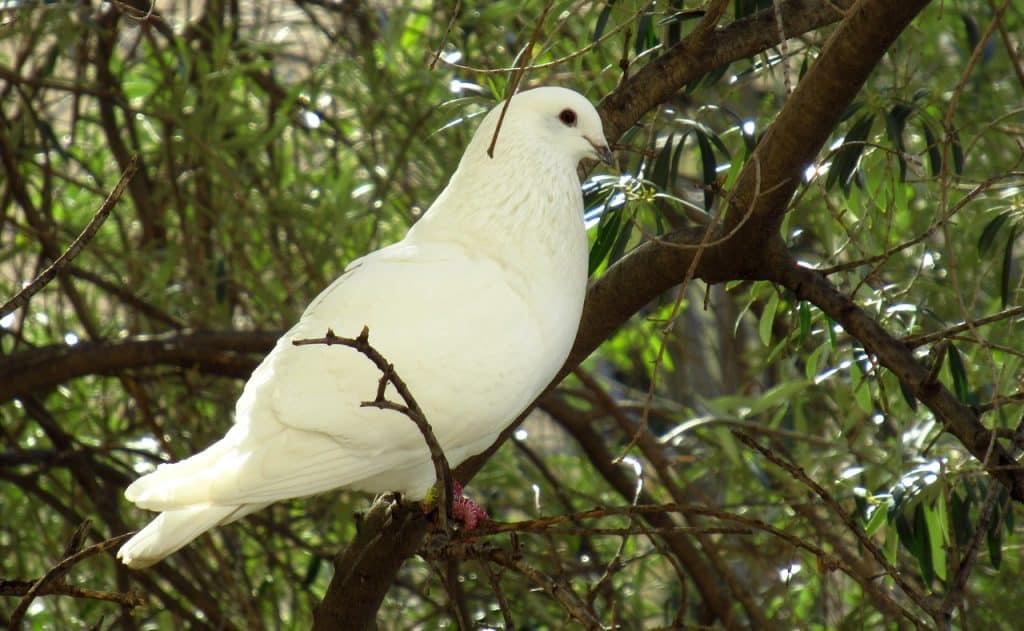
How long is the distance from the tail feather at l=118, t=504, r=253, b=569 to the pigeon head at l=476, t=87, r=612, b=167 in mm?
581

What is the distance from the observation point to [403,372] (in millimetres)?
1450

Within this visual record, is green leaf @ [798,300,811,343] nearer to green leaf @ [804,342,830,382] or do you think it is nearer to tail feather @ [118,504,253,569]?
green leaf @ [804,342,830,382]

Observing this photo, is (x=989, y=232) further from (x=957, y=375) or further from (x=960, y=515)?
(x=960, y=515)

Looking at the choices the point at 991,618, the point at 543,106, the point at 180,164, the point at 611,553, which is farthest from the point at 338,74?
the point at 991,618

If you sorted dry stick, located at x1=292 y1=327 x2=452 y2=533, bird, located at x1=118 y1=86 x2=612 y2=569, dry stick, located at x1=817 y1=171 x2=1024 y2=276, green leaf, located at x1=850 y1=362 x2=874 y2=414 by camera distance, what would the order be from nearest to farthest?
dry stick, located at x1=292 y1=327 x2=452 y2=533
dry stick, located at x1=817 y1=171 x2=1024 y2=276
bird, located at x1=118 y1=86 x2=612 y2=569
green leaf, located at x1=850 y1=362 x2=874 y2=414

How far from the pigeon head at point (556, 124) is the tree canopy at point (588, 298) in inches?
2.2

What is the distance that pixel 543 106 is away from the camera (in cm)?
167

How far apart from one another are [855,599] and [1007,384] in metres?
1.20

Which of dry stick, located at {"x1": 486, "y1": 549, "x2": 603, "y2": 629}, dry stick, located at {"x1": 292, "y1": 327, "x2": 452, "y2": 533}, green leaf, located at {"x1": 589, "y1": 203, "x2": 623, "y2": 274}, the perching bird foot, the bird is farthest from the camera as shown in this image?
green leaf, located at {"x1": 589, "y1": 203, "x2": 623, "y2": 274}

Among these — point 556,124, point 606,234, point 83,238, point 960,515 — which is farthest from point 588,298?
point 83,238

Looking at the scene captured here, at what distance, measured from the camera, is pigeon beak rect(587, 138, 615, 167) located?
164 centimetres

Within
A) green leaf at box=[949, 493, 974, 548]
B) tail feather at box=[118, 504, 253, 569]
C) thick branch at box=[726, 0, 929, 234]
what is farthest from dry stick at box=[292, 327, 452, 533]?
green leaf at box=[949, 493, 974, 548]

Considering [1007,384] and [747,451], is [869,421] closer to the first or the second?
[747,451]

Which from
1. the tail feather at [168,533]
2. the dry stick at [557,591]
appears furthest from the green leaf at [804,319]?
the tail feather at [168,533]
